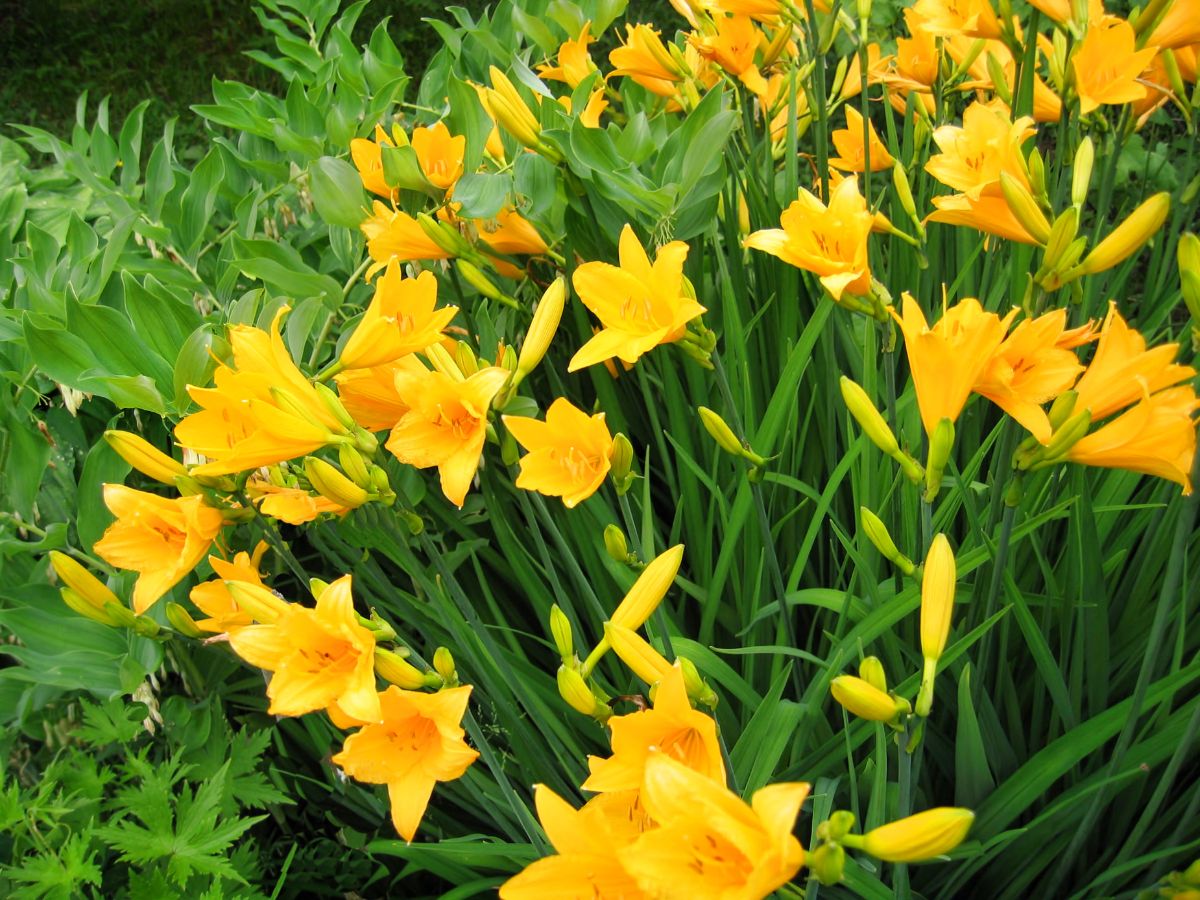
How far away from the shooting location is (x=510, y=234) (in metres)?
1.49

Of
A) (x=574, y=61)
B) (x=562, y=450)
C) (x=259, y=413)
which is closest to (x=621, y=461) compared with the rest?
(x=562, y=450)

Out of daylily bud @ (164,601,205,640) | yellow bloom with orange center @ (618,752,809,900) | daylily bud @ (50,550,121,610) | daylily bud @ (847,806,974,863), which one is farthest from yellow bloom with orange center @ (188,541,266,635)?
daylily bud @ (847,806,974,863)

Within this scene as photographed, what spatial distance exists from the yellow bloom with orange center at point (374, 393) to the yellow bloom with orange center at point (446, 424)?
0.06 metres

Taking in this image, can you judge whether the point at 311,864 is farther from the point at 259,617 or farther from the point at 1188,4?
the point at 1188,4

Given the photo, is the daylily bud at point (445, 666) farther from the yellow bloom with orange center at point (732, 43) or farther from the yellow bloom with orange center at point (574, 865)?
the yellow bloom with orange center at point (732, 43)

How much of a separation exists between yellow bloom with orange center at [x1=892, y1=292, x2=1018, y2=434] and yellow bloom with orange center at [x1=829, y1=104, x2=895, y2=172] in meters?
0.90

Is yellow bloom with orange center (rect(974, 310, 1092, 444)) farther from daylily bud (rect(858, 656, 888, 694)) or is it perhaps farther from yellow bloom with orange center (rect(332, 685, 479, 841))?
yellow bloom with orange center (rect(332, 685, 479, 841))

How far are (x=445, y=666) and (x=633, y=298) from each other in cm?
47

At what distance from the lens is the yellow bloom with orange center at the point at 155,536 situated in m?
1.08

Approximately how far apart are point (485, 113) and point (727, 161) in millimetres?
488

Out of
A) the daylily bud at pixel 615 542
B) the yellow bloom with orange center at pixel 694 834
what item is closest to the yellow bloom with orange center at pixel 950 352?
the daylily bud at pixel 615 542

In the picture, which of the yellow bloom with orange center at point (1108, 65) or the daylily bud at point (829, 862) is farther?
the yellow bloom with orange center at point (1108, 65)

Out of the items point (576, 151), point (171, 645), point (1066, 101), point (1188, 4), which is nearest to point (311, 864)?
point (171, 645)

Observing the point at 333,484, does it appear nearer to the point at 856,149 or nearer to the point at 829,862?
the point at 829,862
